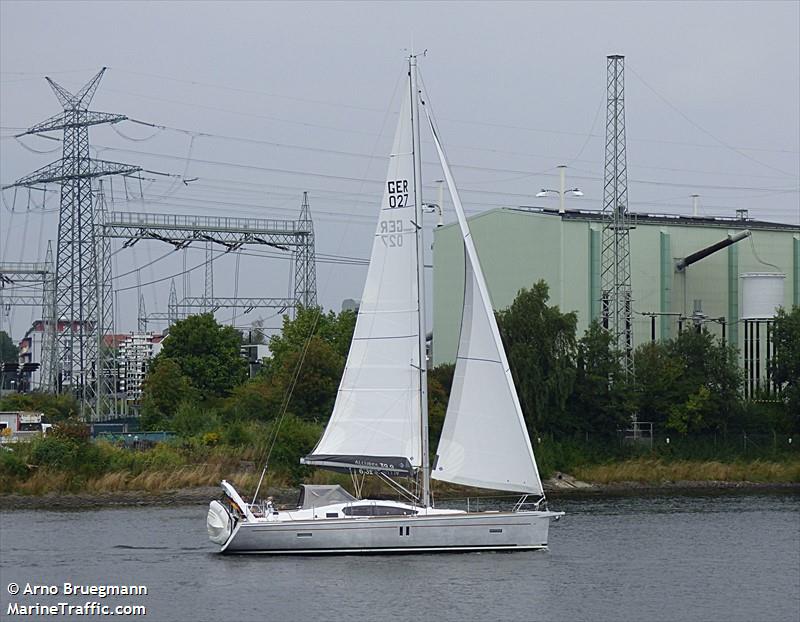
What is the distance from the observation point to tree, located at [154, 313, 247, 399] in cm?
8650

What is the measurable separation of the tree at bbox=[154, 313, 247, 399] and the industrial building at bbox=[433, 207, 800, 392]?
14.4 m

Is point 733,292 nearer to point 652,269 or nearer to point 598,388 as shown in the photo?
point 652,269

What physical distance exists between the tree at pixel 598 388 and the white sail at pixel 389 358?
114 feet

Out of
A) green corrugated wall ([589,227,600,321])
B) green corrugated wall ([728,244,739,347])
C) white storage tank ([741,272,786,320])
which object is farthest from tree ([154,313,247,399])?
white storage tank ([741,272,786,320])

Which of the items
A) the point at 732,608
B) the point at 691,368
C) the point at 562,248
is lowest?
the point at 732,608

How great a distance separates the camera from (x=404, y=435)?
120 feet

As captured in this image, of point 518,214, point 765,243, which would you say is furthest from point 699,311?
point 518,214

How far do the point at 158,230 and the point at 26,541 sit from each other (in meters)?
38.9

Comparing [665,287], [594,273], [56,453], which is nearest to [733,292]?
[665,287]

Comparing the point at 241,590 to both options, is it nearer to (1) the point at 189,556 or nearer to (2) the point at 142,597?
(2) the point at 142,597

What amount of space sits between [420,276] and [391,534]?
286 inches

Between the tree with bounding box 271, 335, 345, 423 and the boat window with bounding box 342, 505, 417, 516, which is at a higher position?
the tree with bounding box 271, 335, 345, 423

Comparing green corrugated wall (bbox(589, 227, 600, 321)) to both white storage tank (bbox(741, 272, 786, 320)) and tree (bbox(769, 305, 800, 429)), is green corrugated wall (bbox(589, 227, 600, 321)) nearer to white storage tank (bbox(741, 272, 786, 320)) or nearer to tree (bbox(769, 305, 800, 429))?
white storage tank (bbox(741, 272, 786, 320))

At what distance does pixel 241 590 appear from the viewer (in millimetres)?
32344
